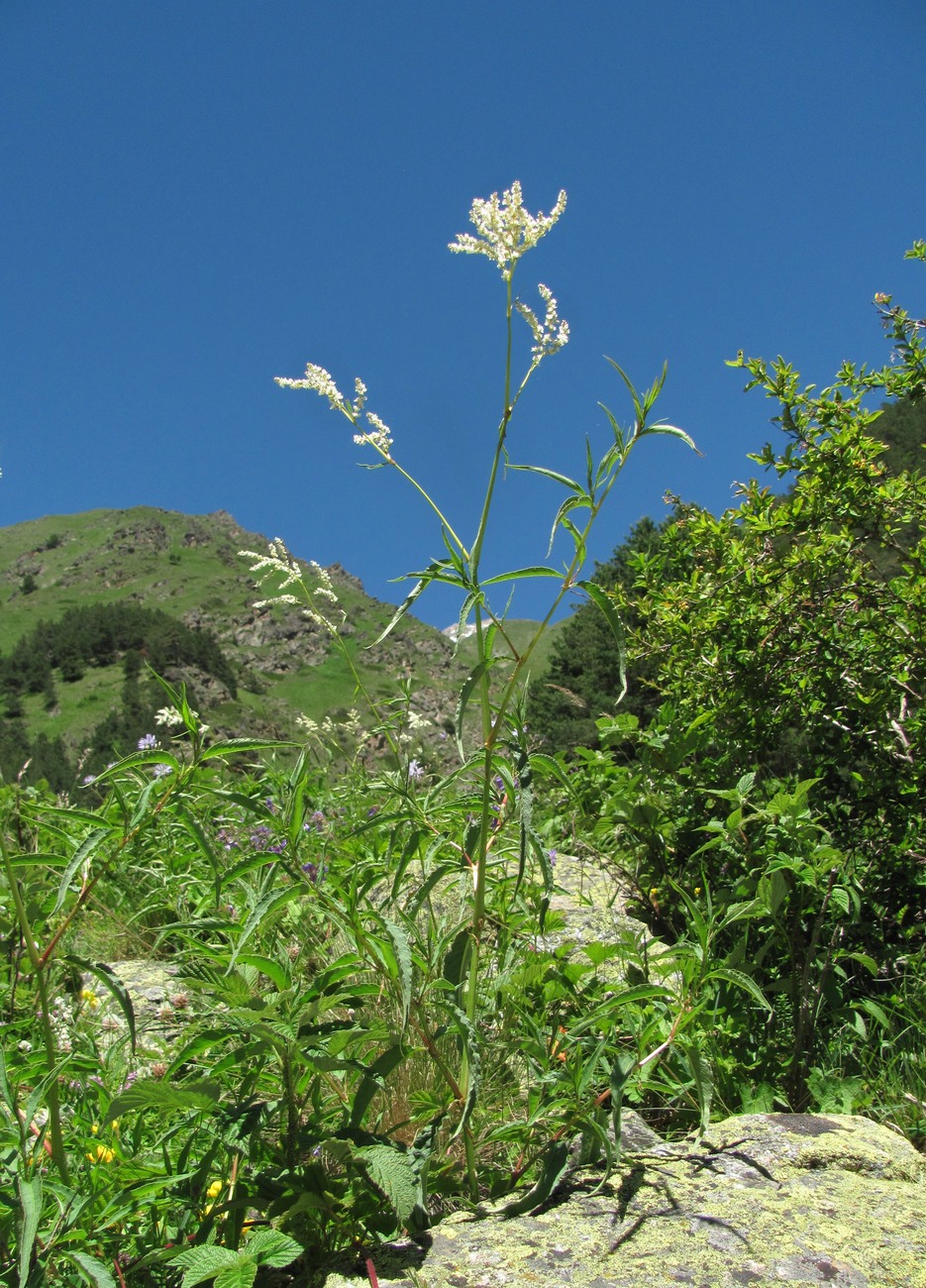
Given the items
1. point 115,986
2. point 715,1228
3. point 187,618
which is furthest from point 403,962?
point 187,618

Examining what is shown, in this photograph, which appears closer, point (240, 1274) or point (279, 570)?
point (240, 1274)

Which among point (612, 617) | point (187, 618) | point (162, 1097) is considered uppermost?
point (187, 618)

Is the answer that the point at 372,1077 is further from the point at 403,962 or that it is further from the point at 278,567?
the point at 278,567

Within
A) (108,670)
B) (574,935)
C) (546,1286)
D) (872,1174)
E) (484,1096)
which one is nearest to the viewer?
(546,1286)

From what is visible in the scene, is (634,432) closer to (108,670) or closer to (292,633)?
(108,670)

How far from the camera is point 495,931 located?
262 centimetres

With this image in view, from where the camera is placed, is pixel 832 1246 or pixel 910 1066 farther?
pixel 910 1066

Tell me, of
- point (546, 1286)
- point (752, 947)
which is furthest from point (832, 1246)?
point (752, 947)

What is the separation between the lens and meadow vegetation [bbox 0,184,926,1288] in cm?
157

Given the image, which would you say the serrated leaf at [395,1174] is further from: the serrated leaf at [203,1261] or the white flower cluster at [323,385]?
the white flower cluster at [323,385]

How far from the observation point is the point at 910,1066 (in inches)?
95.2

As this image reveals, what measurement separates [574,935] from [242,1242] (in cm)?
188

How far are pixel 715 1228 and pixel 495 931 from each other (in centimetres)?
113

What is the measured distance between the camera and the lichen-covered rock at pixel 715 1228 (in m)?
1.46
